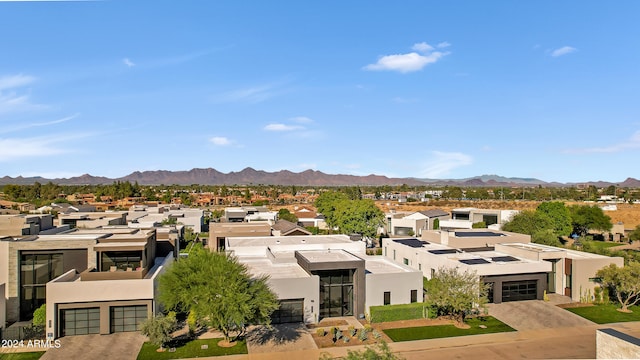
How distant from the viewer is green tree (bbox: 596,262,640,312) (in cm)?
3384

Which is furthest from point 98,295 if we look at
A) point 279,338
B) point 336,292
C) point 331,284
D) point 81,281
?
point 336,292

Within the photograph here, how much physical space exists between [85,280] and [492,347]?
26.1 metres

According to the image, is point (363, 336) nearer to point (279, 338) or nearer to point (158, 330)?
point (279, 338)

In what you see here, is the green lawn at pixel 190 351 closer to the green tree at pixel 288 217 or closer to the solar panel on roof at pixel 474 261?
the solar panel on roof at pixel 474 261

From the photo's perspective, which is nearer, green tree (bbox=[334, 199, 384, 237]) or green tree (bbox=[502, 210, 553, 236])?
green tree (bbox=[502, 210, 553, 236])

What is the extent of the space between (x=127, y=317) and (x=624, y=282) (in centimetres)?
3626

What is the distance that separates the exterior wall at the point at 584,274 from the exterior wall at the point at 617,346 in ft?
71.6

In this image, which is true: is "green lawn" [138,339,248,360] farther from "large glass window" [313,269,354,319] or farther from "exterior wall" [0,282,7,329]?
"exterior wall" [0,282,7,329]

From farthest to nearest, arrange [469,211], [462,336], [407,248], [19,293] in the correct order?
[469,211], [407,248], [19,293], [462,336]

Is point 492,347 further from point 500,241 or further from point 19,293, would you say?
point 19,293

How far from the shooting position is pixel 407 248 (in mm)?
45875

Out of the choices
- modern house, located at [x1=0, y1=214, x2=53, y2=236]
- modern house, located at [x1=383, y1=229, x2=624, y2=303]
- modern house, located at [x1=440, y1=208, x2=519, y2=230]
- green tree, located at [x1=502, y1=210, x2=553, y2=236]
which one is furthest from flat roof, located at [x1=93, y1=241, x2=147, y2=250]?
modern house, located at [x1=440, y1=208, x2=519, y2=230]

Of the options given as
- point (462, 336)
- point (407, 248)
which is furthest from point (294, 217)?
point (462, 336)

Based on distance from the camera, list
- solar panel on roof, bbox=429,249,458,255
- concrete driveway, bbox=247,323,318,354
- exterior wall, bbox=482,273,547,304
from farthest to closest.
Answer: solar panel on roof, bbox=429,249,458,255 → exterior wall, bbox=482,273,547,304 → concrete driveway, bbox=247,323,318,354
